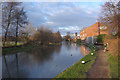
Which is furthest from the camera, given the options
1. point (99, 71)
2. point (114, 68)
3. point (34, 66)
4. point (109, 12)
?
point (109, 12)

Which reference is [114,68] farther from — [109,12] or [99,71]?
[109,12]

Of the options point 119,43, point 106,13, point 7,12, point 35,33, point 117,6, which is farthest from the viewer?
point 35,33

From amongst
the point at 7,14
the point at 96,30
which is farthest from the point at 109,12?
the point at 7,14

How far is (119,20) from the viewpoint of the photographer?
10328 millimetres

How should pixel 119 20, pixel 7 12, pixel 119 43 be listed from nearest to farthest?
pixel 119 43 → pixel 119 20 → pixel 7 12

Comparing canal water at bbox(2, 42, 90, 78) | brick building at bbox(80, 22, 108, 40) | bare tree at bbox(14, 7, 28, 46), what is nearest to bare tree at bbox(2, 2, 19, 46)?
bare tree at bbox(14, 7, 28, 46)

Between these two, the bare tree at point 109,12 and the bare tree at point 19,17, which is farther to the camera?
the bare tree at point 19,17

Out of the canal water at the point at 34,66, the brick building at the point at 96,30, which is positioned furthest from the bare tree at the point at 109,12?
the canal water at the point at 34,66

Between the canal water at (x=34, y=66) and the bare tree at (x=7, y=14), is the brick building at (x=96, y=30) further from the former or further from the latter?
the bare tree at (x=7, y=14)

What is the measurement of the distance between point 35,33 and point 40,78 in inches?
1075

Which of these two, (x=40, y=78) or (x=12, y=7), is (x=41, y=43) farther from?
(x=40, y=78)

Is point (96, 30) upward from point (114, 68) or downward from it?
upward

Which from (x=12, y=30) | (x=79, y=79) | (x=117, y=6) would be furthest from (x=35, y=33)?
(x=79, y=79)

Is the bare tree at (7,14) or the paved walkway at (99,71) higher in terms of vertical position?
the bare tree at (7,14)
